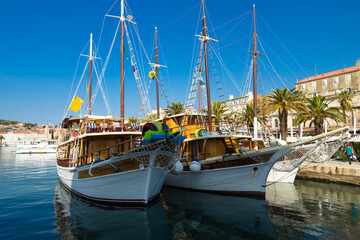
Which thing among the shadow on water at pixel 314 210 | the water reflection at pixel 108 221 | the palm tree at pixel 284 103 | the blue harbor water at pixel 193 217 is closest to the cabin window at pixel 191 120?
the blue harbor water at pixel 193 217

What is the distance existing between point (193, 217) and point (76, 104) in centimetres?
1296

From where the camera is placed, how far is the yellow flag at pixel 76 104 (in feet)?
57.6

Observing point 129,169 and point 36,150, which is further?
point 36,150

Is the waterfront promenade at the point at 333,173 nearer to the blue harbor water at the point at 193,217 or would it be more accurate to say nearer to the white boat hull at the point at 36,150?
the blue harbor water at the point at 193,217

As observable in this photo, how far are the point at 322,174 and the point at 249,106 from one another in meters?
16.2

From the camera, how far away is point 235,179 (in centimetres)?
1345

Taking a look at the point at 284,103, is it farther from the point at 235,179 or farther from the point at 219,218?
the point at 219,218

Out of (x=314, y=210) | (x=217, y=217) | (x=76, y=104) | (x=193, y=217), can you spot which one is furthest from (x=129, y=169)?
(x=76, y=104)

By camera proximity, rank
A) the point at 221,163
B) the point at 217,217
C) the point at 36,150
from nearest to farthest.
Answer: the point at 217,217
the point at 221,163
the point at 36,150

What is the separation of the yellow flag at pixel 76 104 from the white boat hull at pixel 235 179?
9879 millimetres

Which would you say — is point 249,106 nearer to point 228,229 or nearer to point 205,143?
point 205,143

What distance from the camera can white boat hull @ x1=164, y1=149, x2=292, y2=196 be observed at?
504 inches

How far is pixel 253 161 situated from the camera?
12.8 m

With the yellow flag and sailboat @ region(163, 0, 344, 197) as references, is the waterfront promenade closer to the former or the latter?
sailboat @ region(163, 0, 344, 197)
